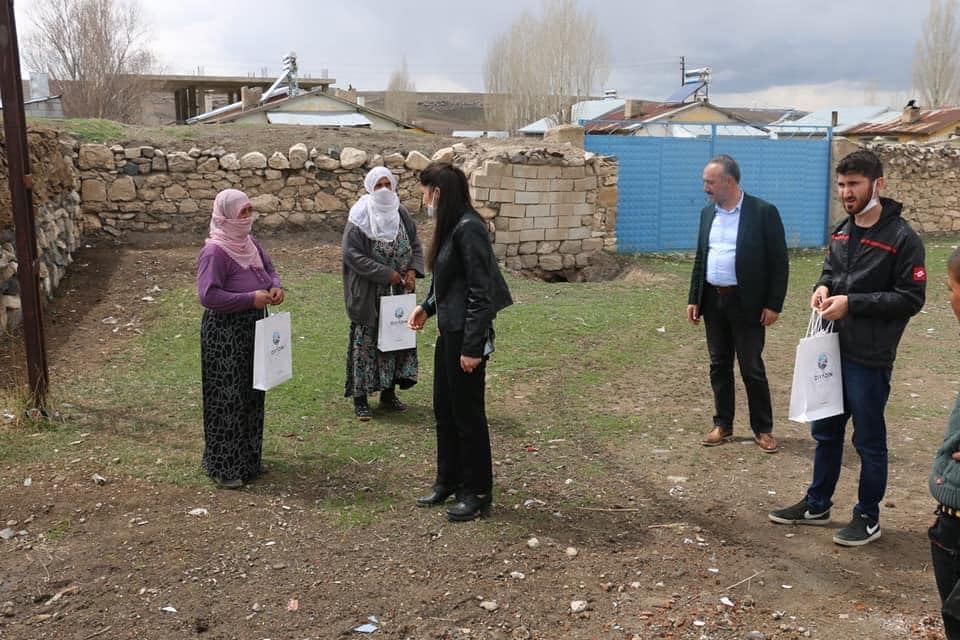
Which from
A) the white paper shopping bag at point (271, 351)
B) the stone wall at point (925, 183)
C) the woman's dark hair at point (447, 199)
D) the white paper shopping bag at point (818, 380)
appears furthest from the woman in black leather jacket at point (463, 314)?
the stone wall at point (925, 183)

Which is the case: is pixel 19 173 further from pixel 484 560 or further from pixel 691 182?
pixel 691 182

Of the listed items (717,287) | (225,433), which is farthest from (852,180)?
(225,433)

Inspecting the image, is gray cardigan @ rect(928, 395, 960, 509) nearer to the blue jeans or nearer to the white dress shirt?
the blue jeans

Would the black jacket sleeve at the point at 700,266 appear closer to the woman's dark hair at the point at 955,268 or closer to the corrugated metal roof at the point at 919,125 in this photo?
the woman's dark hair at the point at 955,268

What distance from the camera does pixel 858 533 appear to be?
3.98m

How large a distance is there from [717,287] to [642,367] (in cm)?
255

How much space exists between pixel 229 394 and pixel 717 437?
3.16 meters

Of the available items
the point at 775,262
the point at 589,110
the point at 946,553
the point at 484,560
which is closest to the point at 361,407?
the point at 484,560

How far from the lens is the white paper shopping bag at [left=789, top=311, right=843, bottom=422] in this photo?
3.88m

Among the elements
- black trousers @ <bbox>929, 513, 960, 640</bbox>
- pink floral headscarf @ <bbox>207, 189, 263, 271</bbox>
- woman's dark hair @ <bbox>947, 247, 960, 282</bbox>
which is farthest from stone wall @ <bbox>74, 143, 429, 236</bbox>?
black trousers @ <bbox>929, 513, 960, 640</bbox>

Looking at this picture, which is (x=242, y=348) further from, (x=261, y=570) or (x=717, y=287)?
(x=717, y=287)

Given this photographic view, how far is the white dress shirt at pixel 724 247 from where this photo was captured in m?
5.20

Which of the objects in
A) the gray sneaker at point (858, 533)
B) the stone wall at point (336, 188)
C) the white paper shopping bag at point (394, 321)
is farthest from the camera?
the stone wall at point (336, 188)

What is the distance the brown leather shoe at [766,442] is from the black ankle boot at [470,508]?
207 centimetres
